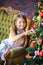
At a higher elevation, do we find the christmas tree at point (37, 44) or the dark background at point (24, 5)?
the dark background at point (24, 5)

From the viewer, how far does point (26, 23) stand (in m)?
4.04

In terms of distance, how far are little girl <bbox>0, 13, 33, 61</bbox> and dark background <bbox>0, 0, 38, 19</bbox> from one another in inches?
3.8

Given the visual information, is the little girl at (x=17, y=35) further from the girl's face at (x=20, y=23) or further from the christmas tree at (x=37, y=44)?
the christmas tree at (x=37, y=44)

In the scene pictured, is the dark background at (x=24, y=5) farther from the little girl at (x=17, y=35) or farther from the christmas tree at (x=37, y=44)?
the christmas tree at (x=37, y=44)

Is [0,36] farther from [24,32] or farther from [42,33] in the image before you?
[42,33]

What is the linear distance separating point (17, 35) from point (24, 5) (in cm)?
50

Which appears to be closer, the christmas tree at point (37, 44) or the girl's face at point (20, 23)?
the christmas tree at point (37, 44)

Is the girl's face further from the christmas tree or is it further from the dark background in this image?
the christmas tree

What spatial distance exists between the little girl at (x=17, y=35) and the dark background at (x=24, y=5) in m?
0.10

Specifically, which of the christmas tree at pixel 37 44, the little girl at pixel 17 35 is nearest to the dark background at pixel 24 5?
the little girl at pixel 17 35

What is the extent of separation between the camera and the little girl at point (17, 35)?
4.02 metres

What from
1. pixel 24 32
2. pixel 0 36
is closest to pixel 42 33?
pixel 24 32

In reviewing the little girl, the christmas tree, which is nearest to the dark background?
the little girl

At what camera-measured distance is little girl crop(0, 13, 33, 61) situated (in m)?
4.02
